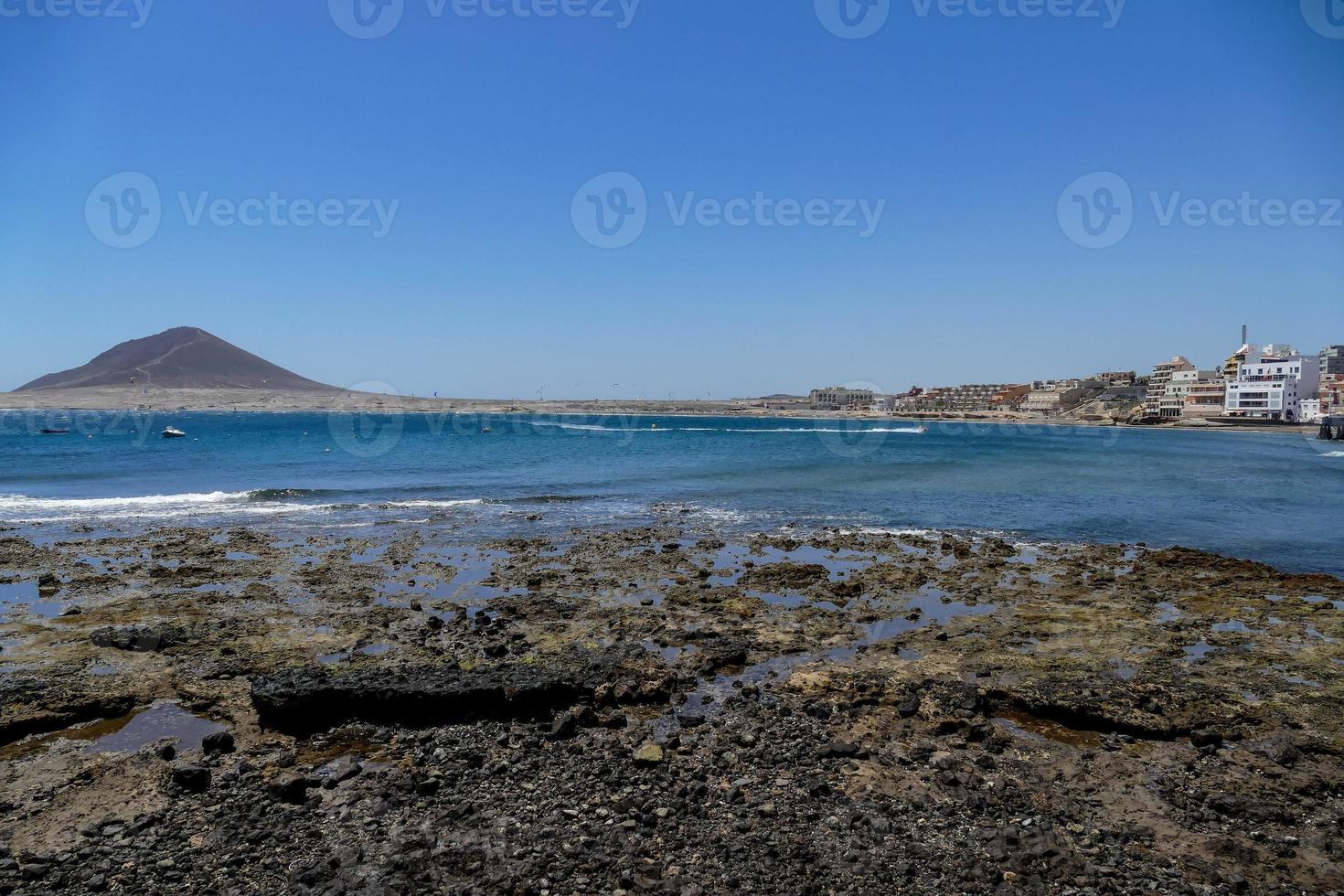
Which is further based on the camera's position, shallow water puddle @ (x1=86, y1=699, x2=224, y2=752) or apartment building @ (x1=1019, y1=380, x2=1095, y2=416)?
apartment building @ (x1=1019, y1=380, x2=1095, y2=416)

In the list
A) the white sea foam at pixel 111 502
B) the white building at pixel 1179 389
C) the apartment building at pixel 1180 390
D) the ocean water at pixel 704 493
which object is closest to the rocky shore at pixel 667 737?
the ocean water at pixel 704 493

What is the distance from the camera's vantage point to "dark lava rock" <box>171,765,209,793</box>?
24.8ft

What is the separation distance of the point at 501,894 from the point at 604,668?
473cm

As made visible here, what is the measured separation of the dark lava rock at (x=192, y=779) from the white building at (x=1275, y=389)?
15755cm

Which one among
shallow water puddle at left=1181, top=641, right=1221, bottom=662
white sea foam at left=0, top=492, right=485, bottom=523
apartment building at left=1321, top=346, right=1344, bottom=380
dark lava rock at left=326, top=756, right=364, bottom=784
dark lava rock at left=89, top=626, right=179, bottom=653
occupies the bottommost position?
shallow water puddle at left=1181, top=641, right=1221, bottom=662

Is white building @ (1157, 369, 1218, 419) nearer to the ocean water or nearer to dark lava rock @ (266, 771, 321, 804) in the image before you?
the ocean water

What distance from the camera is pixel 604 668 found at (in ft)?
35.1

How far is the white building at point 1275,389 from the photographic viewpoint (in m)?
121

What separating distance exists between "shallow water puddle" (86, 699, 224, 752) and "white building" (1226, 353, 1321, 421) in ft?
516

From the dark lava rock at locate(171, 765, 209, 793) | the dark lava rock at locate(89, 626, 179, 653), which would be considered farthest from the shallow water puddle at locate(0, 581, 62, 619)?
the dark lava rock at locate(171, 765, 209, 793)

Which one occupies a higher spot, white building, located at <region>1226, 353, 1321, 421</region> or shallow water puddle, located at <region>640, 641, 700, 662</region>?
white building, located at <region>1226, 353, 1321, 421</region>

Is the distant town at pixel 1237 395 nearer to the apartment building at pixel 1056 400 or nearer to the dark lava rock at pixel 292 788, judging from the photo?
the apartment building at pixel 1056 400

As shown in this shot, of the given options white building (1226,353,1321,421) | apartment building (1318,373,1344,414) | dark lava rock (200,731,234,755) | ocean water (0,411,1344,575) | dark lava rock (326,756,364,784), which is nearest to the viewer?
dark lava rock (326,756,364,784)

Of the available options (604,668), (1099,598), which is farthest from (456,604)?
(1099,598)
